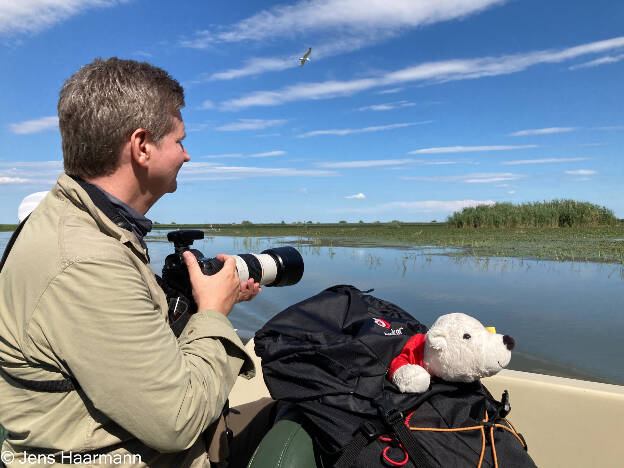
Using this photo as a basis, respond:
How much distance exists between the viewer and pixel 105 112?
3.17 feet

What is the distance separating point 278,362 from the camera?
1.24 m

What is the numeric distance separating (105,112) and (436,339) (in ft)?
3.20

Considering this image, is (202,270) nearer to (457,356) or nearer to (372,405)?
(372,405)

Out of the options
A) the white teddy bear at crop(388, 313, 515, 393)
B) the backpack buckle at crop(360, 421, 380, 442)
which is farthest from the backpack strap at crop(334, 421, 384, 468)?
the white teddy bear at crop(388, 313, 515, 393)

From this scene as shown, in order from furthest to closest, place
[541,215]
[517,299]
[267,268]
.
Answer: [541,215], [517,299], [267,268]

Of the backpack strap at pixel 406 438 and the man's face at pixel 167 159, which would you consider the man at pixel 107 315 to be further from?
the backpack strap at pixel 406 438

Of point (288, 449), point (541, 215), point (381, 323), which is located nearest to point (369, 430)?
point (288, 449)

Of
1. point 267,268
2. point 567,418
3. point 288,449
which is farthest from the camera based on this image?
point 567,418

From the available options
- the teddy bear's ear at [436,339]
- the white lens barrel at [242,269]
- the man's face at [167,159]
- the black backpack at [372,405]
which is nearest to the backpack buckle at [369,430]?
the black backpack at [372,405]

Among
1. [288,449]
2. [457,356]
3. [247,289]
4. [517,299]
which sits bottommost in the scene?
[517,299]

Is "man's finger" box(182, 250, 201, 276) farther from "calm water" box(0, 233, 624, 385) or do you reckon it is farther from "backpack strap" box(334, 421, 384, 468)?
"calm water" box(0, 233, 624, 385)

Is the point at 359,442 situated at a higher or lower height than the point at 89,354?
lower

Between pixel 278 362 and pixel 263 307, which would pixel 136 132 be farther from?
pixel 263 307

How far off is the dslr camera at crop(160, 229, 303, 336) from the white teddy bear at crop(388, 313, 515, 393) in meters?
0.47
